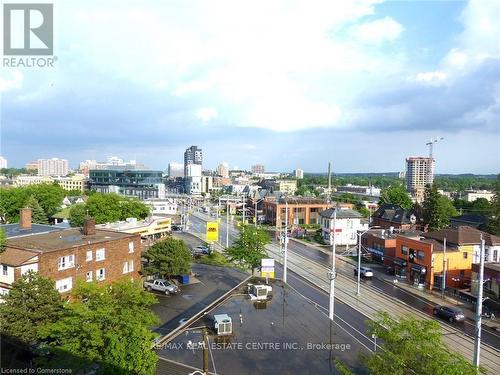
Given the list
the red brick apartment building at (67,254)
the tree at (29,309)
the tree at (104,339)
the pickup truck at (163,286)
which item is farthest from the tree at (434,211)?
the tree at (29,309)

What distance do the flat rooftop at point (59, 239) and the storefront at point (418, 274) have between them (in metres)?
29.8

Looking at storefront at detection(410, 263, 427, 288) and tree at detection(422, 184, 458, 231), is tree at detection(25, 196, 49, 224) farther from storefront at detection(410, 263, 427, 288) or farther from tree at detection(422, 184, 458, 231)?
tree at detection(422, 184, 458, 231)

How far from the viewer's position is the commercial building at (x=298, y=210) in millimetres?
90062

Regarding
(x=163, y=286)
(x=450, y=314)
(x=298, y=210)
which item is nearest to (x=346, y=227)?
(x=298, y=210)

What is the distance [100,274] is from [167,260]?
6.09m

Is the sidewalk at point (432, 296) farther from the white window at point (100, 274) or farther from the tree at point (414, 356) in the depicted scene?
the white window at point (100, 274)

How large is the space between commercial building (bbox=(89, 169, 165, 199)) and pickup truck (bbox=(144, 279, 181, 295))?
104116mm

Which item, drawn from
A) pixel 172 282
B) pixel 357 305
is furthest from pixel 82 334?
pixel 357 305

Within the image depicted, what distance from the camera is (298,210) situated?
9119 cm

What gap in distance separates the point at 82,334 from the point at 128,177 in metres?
132

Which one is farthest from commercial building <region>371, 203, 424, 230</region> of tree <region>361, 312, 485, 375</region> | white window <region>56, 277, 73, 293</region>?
tree <region>361, 312, 485, 375</region>

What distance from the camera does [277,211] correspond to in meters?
90.3

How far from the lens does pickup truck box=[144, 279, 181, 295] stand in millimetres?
33562

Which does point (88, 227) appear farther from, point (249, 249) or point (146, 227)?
point (146, 227)
